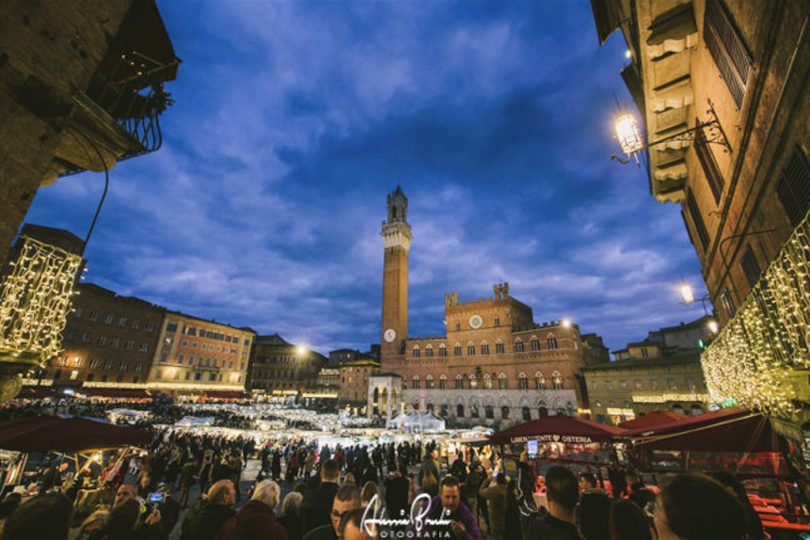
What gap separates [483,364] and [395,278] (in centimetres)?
2055

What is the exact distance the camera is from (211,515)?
131 inches

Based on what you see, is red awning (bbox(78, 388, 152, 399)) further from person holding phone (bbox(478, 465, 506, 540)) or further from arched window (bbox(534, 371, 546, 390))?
arched window (bbox(534, 371, 546, 390))

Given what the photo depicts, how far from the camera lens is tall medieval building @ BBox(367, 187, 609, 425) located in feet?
123

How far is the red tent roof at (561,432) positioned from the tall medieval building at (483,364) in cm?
3214

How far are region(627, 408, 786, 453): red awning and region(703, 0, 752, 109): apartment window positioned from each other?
19.0ft

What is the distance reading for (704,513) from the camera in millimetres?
1708

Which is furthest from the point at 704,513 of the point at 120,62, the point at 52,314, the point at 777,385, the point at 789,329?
the point at 120,62

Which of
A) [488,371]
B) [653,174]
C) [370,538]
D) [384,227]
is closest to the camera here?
[370,538]

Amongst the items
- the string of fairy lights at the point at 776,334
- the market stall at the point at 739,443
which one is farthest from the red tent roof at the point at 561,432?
the string of fairy lights at the point at 776,334

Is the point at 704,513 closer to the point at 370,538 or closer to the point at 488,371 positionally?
the point at 370,538

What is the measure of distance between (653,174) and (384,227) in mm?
51780

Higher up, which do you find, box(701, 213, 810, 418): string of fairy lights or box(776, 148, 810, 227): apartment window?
box(776, 148, 810, 227): apartment window

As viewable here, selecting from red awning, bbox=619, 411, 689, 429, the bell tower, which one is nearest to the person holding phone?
red awning, bbox=619, 411, 689, 429

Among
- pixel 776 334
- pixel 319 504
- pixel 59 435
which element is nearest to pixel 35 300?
pixel 59 435
